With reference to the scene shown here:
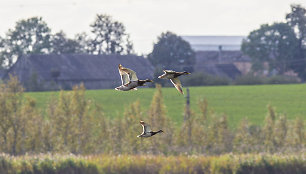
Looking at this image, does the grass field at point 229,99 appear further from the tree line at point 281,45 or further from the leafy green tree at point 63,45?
the leafy green tree at point 63,45

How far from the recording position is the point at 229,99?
194ft

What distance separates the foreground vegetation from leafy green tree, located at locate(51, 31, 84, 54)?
36.6 meters

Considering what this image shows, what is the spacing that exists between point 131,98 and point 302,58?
11.4 m

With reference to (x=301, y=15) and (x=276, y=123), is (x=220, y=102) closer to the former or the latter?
(x=301, y=15)

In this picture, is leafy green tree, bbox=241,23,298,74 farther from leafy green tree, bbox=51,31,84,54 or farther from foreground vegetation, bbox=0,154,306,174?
foreground vegetation, bbox=0,154,306,174

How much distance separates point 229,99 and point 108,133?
26.6m

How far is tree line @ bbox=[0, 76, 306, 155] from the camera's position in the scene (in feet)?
109

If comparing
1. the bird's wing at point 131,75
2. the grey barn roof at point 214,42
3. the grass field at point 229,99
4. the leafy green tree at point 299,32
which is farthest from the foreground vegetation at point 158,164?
the grey barn roof at point 214,42

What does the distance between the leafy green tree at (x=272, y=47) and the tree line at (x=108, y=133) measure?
49.6 ft

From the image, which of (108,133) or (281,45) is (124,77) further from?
(281,45)

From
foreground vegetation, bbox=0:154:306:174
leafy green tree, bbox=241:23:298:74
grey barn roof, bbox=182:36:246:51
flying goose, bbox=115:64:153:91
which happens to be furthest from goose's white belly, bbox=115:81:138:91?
A: grey barn roof, bbox=182:36:246:51

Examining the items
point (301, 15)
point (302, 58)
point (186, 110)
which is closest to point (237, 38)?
point (302, 58)

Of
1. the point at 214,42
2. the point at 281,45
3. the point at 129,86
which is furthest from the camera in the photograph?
the point at 214,42

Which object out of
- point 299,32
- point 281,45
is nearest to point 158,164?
point 299,32
